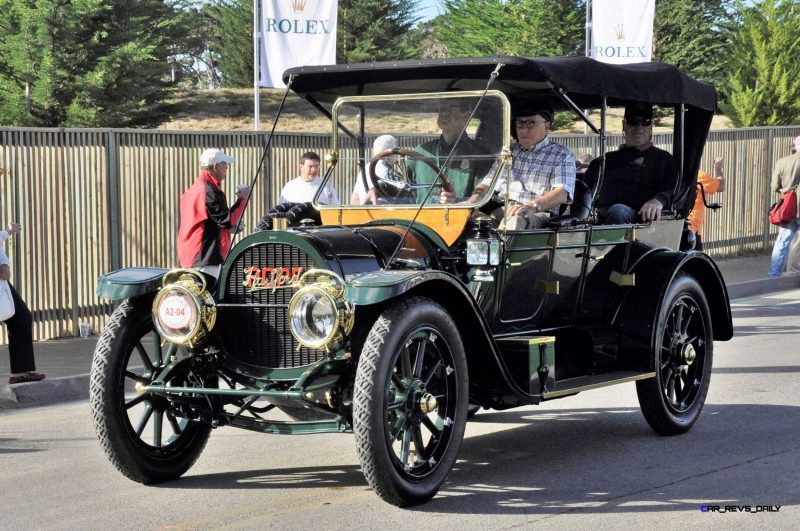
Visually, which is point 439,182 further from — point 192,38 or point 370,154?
point 192,38

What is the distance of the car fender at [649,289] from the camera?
758cm

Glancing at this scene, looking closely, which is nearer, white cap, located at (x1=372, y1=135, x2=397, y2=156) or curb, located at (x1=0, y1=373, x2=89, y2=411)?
white cap, located at (x1=372, y1=135, x2=397, y2=156)

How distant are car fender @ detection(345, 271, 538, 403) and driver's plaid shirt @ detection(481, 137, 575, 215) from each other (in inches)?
53.5

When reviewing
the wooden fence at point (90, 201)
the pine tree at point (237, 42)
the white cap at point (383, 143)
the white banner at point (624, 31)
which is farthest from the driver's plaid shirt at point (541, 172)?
the pine tree at point (237, 42)

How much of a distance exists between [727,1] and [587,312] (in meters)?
43.5

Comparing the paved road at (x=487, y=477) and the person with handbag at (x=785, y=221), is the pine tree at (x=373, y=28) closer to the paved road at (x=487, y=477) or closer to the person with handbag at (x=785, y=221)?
the person with handbag at (x=785, y=221)

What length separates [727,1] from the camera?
4838 cm

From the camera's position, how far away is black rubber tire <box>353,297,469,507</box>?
557cm

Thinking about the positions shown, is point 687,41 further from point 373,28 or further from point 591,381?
point 591,381

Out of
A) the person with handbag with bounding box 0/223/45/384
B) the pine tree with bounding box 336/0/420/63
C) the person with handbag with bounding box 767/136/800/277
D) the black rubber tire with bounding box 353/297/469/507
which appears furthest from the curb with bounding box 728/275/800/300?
the pine tree with bounding box 336/0/420/63

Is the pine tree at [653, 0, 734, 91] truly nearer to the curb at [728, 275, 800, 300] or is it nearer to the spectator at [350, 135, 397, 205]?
the curb at [728, 275, 800, 300]

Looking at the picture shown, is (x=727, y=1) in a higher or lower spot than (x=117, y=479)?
higher

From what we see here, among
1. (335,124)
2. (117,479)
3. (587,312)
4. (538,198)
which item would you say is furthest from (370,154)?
(117,479)

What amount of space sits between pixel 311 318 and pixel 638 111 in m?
3.93
